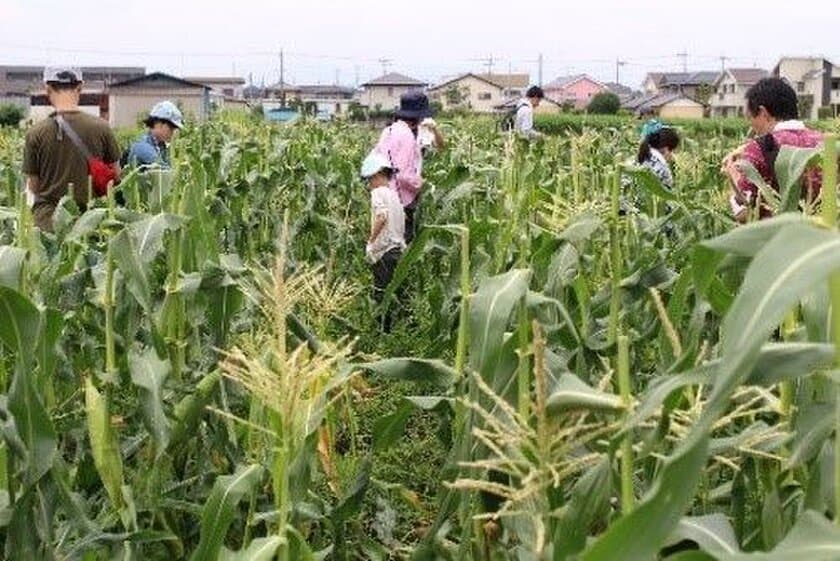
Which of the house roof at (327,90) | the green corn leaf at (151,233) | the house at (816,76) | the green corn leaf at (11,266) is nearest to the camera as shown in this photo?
the green corn leaf at (11,266)

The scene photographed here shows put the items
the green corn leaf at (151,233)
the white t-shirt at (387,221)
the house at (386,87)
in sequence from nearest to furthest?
the green corn leaf at (151,233) → the white t-shirt at (387,221) → the house at (386,87)

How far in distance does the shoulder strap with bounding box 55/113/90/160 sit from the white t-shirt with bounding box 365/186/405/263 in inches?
67.6

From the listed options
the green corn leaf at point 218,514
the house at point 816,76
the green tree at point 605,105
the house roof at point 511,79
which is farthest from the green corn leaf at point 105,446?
the house roof at point 511,79

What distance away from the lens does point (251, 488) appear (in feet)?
8.52

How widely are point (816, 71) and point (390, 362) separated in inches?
2920

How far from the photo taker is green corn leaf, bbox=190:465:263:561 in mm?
2445

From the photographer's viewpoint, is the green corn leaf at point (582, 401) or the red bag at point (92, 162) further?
the red bag at point (92, 162)

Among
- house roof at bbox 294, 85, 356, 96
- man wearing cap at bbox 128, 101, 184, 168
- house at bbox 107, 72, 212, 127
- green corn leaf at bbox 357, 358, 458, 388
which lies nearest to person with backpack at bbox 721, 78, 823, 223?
green corn leaf at bbox 357, 358, 458, 388

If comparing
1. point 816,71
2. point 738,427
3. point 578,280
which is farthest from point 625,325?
point 816,71

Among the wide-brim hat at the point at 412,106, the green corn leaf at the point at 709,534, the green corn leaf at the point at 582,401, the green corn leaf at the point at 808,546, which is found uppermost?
the wide-brim hat at the point at 412,106

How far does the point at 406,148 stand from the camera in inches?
293

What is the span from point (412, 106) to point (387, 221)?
0.99 metres

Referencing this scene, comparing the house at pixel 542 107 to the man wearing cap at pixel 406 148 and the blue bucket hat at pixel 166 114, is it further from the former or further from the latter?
the blue bucket hat at pixel 166 114

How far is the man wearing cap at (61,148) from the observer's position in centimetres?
589
